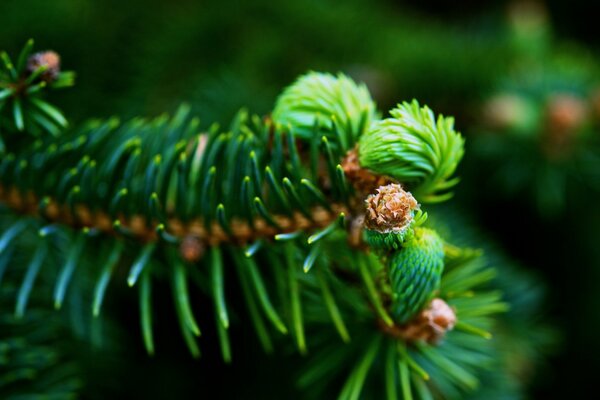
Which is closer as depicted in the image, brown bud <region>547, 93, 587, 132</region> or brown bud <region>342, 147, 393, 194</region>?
brown bud <region>342, 147, 393, 194</region>

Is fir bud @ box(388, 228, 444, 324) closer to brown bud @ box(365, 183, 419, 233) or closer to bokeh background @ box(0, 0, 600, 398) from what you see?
brown bud @ box(365, 183, 419, 233)

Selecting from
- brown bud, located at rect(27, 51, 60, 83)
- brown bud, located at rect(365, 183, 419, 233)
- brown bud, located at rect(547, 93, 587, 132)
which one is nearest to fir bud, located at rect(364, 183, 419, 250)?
brown bud, located at rect(365, 183, 419, 233)

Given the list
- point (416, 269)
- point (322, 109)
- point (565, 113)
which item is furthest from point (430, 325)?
point (565, 113)

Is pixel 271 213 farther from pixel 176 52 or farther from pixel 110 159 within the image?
pixel 176 52

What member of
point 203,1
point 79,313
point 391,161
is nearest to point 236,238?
point 391,161

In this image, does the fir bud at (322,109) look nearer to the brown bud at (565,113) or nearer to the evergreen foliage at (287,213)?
the evergreen foliage at (287,213)

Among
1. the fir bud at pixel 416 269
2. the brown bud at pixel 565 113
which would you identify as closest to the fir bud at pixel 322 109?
the fir bud at pixel 416 269
